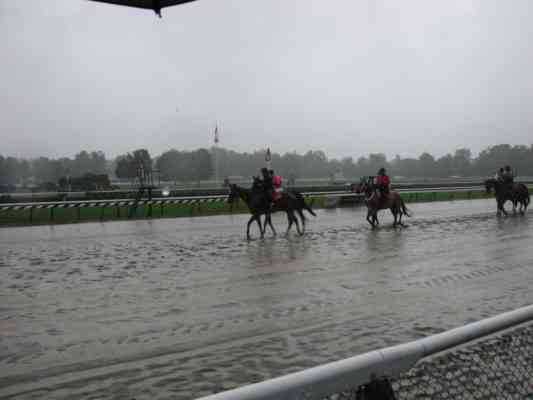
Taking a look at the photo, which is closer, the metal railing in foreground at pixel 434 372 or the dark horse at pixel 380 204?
the metal railing in foreground at pixel 434 372

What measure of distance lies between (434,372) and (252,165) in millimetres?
127690

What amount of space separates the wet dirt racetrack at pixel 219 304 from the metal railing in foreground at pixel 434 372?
2.20m

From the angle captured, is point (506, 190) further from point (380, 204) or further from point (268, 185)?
point (268, 185)

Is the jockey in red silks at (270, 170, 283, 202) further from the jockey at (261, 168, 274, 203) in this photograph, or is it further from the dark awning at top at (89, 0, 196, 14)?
the dark awning at top at (89, 0, 196, 14)

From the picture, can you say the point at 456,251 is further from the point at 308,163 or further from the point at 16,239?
the point at 308,163

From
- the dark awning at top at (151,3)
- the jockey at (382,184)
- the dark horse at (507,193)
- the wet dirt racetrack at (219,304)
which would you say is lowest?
the wet dirt racetrack at (219,304)

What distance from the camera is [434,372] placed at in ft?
8.31

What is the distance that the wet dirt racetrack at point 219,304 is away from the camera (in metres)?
4.84

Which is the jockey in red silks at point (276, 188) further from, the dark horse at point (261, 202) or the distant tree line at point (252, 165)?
the distant tree line at point (252, 165)

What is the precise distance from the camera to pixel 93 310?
7160mm

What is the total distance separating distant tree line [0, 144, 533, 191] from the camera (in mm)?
93188

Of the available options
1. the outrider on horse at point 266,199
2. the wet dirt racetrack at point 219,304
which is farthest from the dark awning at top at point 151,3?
the outrider on horse at point 266,199

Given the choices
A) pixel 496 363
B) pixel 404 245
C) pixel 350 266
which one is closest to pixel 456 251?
pixel 404 245

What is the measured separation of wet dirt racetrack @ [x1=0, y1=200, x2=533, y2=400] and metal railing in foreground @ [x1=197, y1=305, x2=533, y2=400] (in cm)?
220
